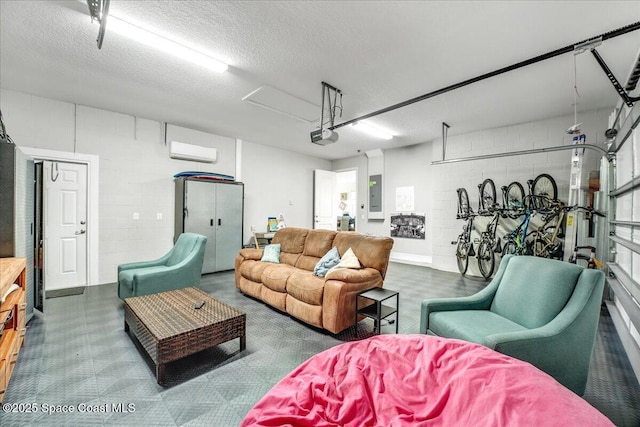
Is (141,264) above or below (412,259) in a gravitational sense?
above

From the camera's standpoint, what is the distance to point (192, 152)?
5.23m

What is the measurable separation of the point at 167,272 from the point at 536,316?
3.85 meters

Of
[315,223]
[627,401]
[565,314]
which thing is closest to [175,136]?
[315,223]

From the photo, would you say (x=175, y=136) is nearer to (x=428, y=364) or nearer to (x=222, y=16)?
(x=222, y=16)

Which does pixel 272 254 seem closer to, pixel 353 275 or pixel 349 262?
pixel 349 262

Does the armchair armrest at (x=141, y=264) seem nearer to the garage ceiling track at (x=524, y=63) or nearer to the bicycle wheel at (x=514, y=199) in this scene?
the garage ceiling track at (x=524, y=63)

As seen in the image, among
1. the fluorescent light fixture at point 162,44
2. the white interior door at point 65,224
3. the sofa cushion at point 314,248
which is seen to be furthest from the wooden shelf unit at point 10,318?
the sofa cushion at point 314,248

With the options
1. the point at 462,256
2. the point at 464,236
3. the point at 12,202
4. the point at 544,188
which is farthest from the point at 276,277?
the point at 544,188

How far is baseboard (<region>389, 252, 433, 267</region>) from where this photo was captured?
622cm

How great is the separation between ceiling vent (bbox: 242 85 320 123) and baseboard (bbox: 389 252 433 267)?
400 cm

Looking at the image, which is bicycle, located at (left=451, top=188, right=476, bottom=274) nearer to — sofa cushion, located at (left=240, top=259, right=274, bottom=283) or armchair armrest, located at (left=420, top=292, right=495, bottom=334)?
armchair armrest, located at (left=420, top=292, right=495, bottom=334)

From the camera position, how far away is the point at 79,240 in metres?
4.30

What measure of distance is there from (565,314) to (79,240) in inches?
237

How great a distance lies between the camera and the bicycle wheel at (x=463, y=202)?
5.44 m
